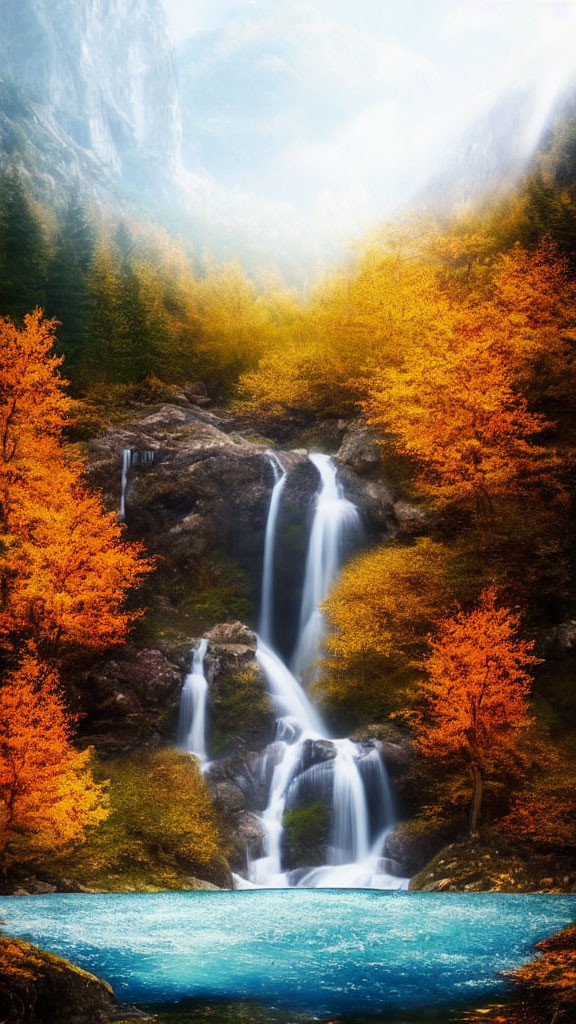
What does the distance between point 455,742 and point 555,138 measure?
2074 inches

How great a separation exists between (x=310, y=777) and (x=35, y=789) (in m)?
8.75

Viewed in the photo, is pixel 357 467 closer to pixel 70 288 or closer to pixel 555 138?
pixel 70 288

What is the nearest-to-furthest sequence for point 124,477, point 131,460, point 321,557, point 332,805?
point 332,805 < point 321,557 < point 124,477 < point 131,460

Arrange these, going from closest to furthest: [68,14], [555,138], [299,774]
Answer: [299,774], [555,138], [68,14]

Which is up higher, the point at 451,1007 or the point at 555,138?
the point at 555,138

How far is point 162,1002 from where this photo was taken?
8602 mm

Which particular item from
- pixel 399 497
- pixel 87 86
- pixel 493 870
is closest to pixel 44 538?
pixel 399 497

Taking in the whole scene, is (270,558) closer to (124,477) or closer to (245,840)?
(124,477)

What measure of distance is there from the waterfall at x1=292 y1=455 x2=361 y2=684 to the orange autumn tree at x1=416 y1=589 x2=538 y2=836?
8.52m

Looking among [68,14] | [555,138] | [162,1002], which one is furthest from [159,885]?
[68,14]

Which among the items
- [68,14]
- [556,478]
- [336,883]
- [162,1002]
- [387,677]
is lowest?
[336,883]

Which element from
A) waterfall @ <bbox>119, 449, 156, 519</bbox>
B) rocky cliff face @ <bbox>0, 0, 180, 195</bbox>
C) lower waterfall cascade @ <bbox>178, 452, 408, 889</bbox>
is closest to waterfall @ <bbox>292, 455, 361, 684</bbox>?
lower waterfall cascade @ <bbox>178, 452, 408, 889</bbox>

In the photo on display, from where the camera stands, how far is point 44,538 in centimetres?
2481

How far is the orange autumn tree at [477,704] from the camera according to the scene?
19.2 metres
